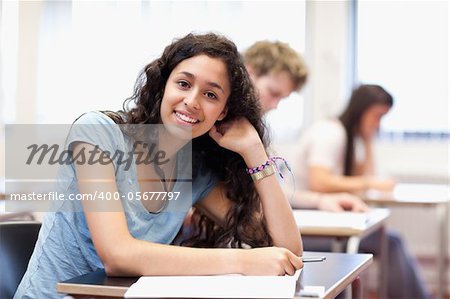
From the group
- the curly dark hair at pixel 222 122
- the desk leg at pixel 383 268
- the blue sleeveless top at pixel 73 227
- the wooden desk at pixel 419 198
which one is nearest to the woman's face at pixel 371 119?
the wooden desk at pixel 419 198

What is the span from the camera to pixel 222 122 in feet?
6.57

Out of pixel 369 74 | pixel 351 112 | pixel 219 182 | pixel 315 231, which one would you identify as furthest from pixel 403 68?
pixel 219 182

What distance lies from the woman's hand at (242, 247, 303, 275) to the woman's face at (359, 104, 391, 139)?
2573mm

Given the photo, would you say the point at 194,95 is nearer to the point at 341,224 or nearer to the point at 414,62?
the point at 341,224

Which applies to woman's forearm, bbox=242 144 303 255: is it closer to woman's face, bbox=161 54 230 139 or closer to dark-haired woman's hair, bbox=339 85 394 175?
woman's face, bbox=161 54 230 139

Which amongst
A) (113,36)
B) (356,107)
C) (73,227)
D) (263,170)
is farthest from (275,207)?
(113,36)

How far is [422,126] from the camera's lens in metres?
5.19

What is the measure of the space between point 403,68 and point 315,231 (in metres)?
2.93

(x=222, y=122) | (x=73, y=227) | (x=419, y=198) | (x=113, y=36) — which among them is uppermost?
(x=113, y=36)

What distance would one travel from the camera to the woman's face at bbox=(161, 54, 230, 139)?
6.11 ft

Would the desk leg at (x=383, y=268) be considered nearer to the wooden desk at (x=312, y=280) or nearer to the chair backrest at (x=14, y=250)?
the wooden desk at (x=312, y=280)

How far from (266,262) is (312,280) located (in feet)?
0.36

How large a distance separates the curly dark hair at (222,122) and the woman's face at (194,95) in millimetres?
25

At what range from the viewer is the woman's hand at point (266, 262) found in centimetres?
155
